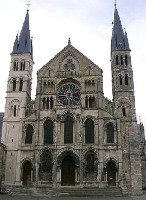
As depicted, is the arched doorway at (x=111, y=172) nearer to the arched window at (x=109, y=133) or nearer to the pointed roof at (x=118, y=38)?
the arched window at (x=109, y=133)

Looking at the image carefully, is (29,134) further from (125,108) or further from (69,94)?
(125,108)

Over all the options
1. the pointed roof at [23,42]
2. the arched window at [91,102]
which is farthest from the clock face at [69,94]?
the pointed roof at [23,42]

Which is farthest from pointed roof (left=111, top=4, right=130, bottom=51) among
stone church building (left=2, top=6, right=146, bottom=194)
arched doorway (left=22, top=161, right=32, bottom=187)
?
arched doorway (left=22, top=161, right=32, bottom=187)

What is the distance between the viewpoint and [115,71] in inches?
1784

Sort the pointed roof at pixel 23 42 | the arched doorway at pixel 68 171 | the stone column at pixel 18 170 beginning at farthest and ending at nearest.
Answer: the pointed roof at pixel 23 42, the arched doorway at pixel 68 171, the stone column at pixel 18 170

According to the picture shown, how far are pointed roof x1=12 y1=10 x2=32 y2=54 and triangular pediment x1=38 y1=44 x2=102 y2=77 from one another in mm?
4474

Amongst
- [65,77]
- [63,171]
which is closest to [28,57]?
[65,77]

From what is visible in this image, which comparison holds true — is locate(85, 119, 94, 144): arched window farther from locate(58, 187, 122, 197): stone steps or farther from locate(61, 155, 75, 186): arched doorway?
locate(58, 187, 122, 197): stone steps

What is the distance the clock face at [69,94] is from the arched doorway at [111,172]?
9230 millimetres

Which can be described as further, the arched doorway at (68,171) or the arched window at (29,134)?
the arched window at (29,134)

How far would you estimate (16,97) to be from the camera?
145 ft

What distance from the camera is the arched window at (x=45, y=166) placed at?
39.8 metres

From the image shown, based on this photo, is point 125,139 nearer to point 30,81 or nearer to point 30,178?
point 30,178

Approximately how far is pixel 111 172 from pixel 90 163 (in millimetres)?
2827
